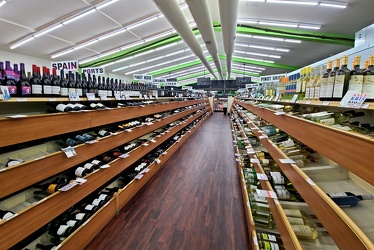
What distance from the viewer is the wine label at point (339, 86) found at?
107 centimetres

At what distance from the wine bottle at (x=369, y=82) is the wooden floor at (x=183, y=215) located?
1.89 meters

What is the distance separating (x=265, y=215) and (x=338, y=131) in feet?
5.54

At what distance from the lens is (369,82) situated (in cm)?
95

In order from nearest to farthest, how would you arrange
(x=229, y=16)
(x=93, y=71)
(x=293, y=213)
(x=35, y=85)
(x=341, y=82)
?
(x=341, y=82)
(x=293, y=213)
(x=35, y=85)
(x=93, y=71)
(x=229, y=16)

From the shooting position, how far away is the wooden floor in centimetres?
211

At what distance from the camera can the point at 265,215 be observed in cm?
216

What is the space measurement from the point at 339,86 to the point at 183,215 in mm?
2281

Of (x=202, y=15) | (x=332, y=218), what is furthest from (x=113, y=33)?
(x=332, y=218)

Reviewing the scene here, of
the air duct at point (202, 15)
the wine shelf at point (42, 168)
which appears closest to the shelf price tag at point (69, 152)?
the wine shelf at point (42, 168)

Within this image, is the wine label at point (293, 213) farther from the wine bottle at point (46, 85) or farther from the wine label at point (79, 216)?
the wine bottle at point (46, 85)

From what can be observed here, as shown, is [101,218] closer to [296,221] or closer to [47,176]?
[47,176]

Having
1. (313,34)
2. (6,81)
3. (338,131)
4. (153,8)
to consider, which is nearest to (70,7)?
(153,8)

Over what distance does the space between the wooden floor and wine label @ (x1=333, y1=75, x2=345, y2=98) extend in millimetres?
1813

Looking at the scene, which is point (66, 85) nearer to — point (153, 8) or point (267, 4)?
point (153, 8)
